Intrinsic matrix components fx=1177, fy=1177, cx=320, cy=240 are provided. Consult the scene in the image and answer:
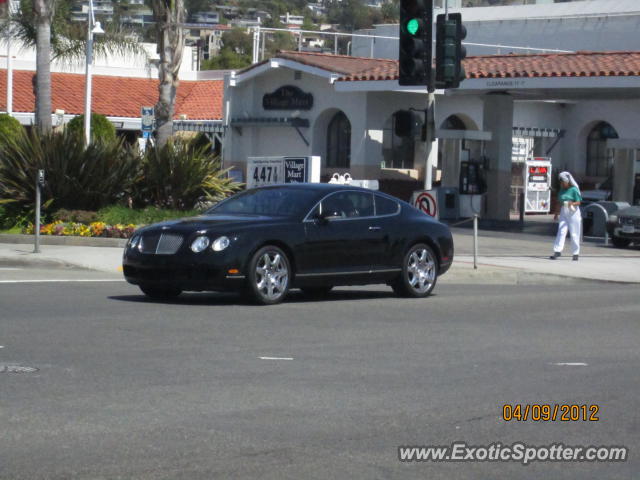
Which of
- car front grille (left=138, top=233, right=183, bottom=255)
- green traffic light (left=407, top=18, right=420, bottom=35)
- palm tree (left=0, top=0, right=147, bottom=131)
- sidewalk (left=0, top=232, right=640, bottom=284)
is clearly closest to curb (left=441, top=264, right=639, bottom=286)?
sidewalk (left=0, top=232, right=640, bottom=284)

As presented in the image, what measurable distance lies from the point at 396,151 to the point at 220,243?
2668cm

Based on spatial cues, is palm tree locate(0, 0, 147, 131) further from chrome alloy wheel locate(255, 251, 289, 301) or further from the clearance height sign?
chrome alloy wheel locate(255, 251, 289, 301)

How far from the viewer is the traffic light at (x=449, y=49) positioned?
763 inches

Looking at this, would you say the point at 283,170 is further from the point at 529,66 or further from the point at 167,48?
the point at 529,66

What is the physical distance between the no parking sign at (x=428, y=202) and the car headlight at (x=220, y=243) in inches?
287

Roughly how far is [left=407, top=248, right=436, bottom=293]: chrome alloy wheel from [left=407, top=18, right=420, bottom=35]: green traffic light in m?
4.47

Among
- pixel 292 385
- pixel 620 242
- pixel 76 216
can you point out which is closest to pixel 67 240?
pixel 76 216

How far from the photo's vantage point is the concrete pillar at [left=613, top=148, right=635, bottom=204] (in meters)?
36.4

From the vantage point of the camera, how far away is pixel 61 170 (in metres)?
24.3

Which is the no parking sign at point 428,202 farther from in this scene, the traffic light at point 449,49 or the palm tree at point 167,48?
Answer: the palm tree at point 167,48

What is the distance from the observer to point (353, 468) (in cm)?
667

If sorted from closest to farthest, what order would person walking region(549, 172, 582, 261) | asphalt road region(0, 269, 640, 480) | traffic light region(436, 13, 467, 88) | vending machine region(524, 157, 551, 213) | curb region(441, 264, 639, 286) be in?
1. asphalt road region(0, 269, 640, 480)
2. traffic light region(436, 13, 467, 88)
3. curb region(441, 264, 639, 286)
4. person walking region(549, 172, 582, 261)
5. vending machine region(524, 157, 551, 213)

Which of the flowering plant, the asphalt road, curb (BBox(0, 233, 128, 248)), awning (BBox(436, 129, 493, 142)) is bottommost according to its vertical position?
the asphalt road

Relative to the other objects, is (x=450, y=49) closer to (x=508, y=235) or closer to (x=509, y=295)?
(x=509, y=295)
